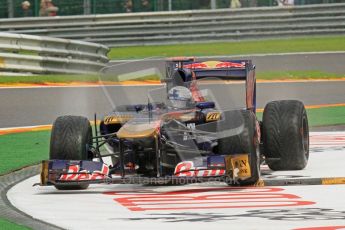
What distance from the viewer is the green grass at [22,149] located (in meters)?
14.8

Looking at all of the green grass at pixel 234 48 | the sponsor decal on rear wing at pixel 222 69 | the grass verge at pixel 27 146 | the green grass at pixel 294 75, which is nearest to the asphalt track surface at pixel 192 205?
the sponsor decal on rear wing at pixel 222 69

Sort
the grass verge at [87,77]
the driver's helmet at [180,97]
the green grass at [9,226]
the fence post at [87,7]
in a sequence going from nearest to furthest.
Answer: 1. the green grass at [9,226]
2. the driver's helmet at [180,97]
3. the grass verge at [87,77]
4. the fence post at [87,7]

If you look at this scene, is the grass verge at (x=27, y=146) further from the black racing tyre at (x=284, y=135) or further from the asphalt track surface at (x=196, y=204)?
the black racing tyre at (x=284, y=135)

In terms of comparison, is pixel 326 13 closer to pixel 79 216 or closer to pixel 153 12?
pixel 153 12

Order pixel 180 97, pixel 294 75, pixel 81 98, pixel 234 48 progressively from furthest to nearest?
pixel 234 48, pixel 294 75, pixel 81 98, pixel 180 97

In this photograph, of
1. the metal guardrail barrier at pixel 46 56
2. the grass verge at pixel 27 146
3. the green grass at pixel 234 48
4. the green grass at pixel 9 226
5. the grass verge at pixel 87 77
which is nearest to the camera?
the green grass at pixel 9 226

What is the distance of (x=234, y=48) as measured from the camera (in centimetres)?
3650

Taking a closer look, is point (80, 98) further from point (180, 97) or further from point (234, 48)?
point (234, 48)

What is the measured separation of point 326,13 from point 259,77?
10069 millimetres

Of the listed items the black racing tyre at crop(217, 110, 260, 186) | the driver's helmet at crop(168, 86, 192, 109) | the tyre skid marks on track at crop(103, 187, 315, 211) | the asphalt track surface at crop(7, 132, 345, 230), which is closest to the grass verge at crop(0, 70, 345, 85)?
the driver's helmet at crop(168, 86, 192, 109)

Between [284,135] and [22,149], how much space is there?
4623mm

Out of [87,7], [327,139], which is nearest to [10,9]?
[87,7]

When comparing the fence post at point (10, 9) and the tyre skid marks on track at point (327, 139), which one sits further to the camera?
the fence post at point (10, 9)

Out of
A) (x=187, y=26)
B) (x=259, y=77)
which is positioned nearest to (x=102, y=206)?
(x=259, y=77)
